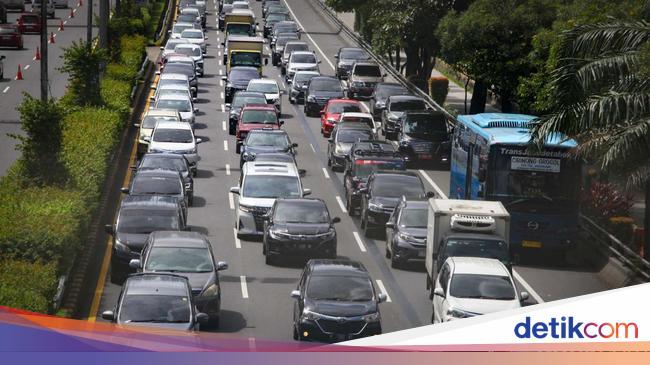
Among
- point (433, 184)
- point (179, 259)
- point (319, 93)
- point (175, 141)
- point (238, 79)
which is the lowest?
point (433, 184)

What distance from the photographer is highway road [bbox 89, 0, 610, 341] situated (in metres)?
28.2

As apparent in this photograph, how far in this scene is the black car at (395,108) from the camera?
54.3 metres

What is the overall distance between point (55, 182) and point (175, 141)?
10.5 metres

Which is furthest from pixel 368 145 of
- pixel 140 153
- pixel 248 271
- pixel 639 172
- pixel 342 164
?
pixel 639 172

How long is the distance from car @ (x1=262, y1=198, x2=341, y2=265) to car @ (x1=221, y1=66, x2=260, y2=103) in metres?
29.1

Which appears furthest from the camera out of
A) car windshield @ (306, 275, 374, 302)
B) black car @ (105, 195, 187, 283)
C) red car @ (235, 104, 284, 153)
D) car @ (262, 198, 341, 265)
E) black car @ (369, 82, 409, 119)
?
black car @ (369, 82, 409, 119)

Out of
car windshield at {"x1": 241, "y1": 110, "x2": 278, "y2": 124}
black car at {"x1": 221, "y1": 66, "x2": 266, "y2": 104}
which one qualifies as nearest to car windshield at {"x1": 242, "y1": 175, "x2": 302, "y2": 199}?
car windshield at {"x1": 241, "y1": 110, "x2": 278, "y2": 124}

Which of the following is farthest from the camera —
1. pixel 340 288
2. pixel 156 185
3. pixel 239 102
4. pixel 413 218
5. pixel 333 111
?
pixel 239 102

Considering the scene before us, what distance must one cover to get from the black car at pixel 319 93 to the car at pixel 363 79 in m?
4.13

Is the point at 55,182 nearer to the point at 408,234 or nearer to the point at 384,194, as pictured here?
the point at 384,194

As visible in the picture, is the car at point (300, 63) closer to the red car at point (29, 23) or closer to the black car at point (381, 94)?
the black car at point (381, 94)

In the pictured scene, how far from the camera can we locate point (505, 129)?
116ft

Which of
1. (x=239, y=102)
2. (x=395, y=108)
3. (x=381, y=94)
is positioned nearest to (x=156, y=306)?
(x=239, y=102)

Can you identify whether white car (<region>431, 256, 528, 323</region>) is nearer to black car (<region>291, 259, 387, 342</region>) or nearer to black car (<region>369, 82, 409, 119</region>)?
black car (<region>291, 259, 387, 342</region>)
